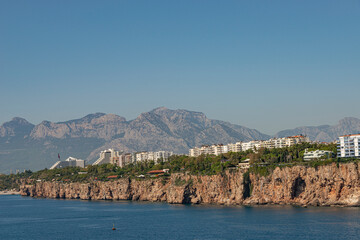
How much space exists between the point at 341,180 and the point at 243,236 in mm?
29897

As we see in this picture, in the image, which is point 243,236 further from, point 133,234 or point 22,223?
point 22,223

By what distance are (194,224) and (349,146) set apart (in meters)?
43.4

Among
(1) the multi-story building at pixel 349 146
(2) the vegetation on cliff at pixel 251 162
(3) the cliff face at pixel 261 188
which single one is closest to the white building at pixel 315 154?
(2) the vegetation on cliff at pixel 251 162

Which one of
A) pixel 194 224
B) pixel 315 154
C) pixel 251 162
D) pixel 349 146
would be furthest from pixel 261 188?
pixel 194 224

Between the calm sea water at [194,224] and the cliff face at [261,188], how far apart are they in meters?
4.72

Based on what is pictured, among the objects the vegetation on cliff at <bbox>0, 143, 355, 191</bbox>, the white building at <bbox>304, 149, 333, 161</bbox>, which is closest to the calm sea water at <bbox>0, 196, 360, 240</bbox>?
the vegetation on cliff at <bbox>0, 143, 355, 191</bbox>

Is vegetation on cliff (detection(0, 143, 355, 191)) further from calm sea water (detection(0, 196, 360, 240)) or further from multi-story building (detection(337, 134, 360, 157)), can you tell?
calm sea water (detection(0, 196, 360, 240))

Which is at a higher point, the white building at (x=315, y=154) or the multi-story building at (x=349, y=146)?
the multi-story building at (x=349, y=146)

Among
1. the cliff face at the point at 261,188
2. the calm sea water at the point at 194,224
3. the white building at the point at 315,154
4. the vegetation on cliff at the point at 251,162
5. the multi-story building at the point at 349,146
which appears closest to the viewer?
the calm sea water at the point at 194,224

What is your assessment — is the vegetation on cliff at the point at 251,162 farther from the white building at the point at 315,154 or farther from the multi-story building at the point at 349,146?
A: the multi-story building at the point at 349,146

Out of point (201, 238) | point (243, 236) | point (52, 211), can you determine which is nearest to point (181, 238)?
point (201, 238)

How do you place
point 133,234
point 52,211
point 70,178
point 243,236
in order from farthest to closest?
point 70,178 < point 52,211 < point 133,234 < point 243,236

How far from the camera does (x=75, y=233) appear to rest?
81.7 metres

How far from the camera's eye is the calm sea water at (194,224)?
72.8 m
